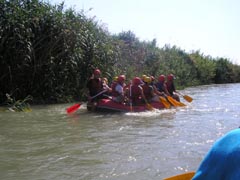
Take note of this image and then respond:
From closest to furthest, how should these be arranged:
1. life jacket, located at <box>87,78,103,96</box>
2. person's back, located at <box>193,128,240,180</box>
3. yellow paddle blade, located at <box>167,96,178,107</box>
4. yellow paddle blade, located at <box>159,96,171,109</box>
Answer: person's back, located at <box>193,128,240,180</box> → life jacket, located at <box>87,78,103,96</box> → yellow paddle blade, located at <box>159,96,171,109</box> → yellow paddle blade, located at <box>167,96,178,107</box>

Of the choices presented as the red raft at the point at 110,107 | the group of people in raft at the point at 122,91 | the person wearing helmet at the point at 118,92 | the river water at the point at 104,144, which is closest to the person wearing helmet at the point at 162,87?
the group of people in raft at the point at 122,91

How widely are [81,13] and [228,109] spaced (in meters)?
6.60

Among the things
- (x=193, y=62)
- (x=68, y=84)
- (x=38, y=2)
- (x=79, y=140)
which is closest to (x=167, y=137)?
(x=79, y=140)

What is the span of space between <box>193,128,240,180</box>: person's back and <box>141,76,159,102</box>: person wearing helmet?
32.7 ft

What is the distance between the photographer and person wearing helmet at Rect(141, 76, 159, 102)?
11.0m

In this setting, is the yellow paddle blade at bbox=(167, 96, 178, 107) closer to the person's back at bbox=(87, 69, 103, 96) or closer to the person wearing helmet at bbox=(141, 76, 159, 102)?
the person wearing helmet at bbox=(141, 76, 159, 102)

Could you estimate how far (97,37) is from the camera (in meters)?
14.0

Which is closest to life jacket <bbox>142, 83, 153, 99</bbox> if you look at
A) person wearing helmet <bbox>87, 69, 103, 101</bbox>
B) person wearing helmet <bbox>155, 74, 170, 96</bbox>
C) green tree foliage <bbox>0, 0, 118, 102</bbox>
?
person wearing helmet <bbox>155, 74, 170, 96</bbox>

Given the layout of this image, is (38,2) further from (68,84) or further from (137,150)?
(137,150)

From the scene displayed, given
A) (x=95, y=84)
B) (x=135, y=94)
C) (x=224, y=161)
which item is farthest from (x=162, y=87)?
(x=224, y=161)

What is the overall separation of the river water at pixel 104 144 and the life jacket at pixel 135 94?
3.40 feet

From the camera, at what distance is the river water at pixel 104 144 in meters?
4.40

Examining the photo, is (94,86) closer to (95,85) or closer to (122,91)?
(95,85)

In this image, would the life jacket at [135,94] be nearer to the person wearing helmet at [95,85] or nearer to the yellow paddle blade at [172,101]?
the person wearing helmet at [95,85]
